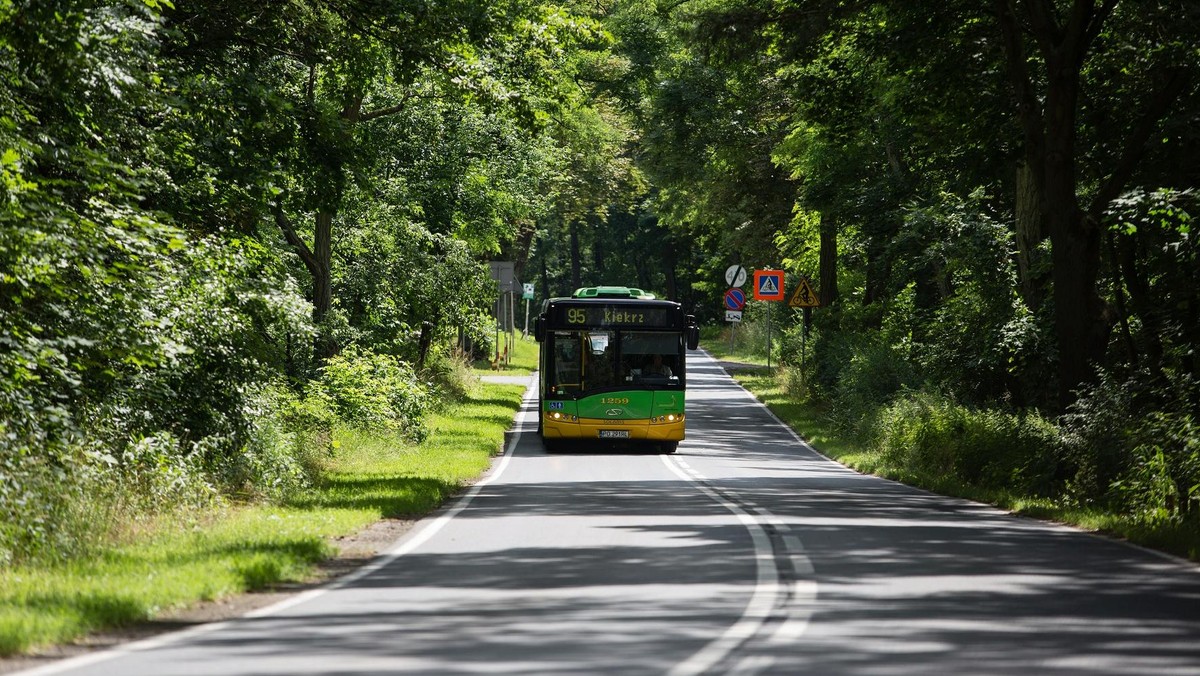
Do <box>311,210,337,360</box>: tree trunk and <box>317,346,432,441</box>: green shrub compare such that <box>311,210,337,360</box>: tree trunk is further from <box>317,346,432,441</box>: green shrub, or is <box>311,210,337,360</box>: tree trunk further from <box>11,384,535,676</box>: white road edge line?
<box>11,384,535,676</box>: white road edge line

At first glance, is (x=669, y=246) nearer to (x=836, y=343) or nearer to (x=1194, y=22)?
(x=836, y=343)

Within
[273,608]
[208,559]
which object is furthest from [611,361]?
[273,608]

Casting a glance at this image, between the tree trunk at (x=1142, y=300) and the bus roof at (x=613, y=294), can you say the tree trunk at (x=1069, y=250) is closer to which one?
the tree trunk at (x=1142, y=300)

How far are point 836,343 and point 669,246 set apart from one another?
70961 millimetres

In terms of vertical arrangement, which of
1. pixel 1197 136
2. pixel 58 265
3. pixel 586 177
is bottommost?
pixel 58 265

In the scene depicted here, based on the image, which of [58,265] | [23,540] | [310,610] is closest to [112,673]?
[310,610]

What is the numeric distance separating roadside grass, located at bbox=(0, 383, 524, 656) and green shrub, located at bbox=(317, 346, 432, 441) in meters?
3.15

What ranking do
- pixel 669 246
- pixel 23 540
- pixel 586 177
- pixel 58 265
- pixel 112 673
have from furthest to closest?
pixel 669 246 < pixel 586 177 < pixel 58 265 < pixel 23 540 < pixel 112 673

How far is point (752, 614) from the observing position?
32.5ft

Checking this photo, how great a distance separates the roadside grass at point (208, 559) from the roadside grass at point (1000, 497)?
7057 mm

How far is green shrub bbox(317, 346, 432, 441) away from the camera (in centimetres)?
2675

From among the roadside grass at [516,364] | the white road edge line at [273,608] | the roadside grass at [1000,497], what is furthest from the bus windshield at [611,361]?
the roadside grass at [516,364]

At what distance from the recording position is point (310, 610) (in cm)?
1027

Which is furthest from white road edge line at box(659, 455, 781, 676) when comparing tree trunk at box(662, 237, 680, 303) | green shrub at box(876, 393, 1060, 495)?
tree trunk at box(662, 237, 680, 303)
